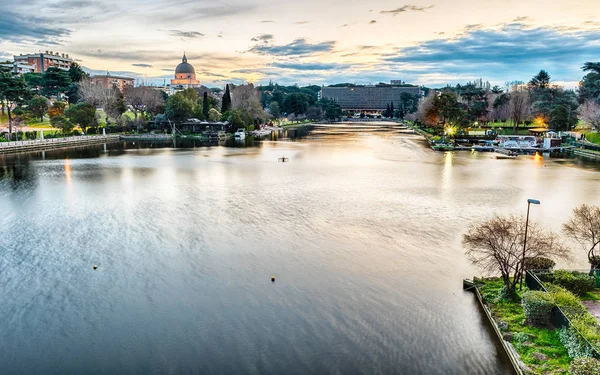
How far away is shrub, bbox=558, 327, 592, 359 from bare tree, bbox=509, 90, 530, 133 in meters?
76.6

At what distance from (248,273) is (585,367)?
10987mm

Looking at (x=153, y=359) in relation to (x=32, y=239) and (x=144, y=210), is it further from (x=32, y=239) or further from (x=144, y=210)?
(x=144, y=210)

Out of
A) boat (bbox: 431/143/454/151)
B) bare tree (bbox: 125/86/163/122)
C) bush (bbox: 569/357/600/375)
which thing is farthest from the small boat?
bare tree (bbox: 125/86/163/122)

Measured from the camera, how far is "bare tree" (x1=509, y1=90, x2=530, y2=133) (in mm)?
79375

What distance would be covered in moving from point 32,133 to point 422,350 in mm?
67740

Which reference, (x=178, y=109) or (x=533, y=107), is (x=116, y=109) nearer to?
(x=178, y=109)

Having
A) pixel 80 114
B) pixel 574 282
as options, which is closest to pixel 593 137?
pixel 574 282

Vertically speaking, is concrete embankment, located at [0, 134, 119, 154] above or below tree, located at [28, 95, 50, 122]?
below

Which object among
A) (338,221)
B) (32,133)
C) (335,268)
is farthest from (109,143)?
(335,268)

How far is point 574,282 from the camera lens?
547 inches

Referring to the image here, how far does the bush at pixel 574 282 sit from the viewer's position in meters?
13.8

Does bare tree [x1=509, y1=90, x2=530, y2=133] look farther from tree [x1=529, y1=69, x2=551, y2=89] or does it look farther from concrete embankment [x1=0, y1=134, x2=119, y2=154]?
concrete embankment [x1=0, y1=134, x2=119, y2=154]

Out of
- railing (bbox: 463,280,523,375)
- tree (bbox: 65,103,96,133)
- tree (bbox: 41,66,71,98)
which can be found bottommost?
railing (bbox: 463,280,523,375)

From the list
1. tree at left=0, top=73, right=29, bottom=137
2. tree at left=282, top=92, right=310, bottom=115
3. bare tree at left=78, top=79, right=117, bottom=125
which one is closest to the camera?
tree at left=0, top=73, right=29, bottom=137
